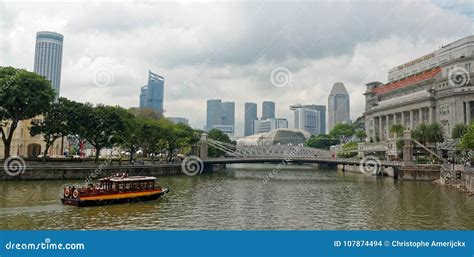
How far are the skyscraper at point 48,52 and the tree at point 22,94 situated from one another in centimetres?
13427

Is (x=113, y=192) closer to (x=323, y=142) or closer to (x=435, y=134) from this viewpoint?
(x=435, y=134)

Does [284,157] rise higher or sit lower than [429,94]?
lower

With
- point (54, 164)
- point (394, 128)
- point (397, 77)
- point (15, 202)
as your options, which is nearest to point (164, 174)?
point (54, 164)

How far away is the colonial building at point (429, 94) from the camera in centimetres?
7894

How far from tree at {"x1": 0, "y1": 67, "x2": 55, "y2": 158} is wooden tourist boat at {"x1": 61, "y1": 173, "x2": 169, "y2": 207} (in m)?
20.1

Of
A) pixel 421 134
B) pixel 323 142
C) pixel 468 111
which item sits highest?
pixel 468 111

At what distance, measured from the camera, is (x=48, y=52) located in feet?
570

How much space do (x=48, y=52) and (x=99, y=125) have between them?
13773 cm

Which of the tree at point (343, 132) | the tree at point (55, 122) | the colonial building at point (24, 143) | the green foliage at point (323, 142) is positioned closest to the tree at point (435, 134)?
the tree at point (55, 122)

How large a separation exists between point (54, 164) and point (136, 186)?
79.4 feet

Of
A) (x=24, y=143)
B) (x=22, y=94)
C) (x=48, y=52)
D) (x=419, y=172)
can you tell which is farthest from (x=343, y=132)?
(x=48, y=52)

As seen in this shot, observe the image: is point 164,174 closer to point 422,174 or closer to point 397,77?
point 422,174

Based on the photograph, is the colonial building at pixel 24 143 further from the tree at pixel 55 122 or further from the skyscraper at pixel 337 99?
the skyscraper at pixel 337 99

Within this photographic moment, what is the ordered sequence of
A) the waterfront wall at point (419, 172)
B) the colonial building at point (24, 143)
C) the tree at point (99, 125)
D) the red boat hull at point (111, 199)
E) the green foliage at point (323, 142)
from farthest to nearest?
the green foliage at point (323, 142), the colonial building at point (24, 143), the waterfront wall at point (419, 172), the tree at point (99, 125), the red boat hull at point (111, 199)
